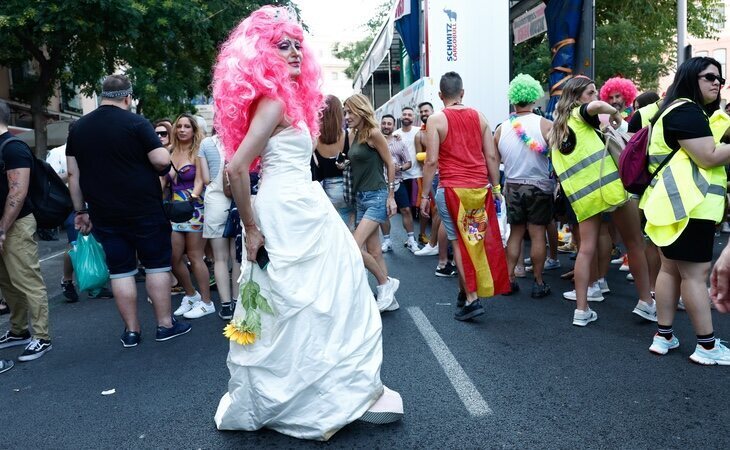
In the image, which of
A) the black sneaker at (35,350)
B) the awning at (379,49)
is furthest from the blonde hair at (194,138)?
the awning at (379,49)

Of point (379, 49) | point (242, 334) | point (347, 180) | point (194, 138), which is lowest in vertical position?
point (242, 334)

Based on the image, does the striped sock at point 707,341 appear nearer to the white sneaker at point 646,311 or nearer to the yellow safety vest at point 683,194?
the yellow safety vest at point 683,194

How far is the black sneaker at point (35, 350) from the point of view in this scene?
4512 millimetres

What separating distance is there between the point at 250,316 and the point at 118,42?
13.9 m

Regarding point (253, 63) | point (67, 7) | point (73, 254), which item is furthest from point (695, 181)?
point (67, 7)

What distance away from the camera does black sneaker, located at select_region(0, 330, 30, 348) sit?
15.9 feet

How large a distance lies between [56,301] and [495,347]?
4846 mm

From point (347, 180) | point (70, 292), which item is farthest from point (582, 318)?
point (70, 292)

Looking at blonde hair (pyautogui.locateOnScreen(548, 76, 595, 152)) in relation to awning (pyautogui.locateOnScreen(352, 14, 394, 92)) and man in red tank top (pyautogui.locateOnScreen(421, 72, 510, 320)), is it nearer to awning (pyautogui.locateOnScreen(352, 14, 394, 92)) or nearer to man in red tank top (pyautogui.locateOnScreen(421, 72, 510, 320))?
man in red tank top (pyautogui.locateOnScreen(421, 72, 510, 320))

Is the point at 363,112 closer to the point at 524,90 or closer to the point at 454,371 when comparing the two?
the point at 524,90

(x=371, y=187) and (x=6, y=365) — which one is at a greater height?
(x=371, y=187)

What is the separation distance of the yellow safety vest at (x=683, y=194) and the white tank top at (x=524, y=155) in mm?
1841

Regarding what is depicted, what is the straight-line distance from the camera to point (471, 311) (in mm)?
4848

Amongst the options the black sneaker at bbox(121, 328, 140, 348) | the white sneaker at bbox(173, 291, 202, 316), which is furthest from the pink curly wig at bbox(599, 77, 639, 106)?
the black sneaker at bbox(121, 328, 140, 348)
